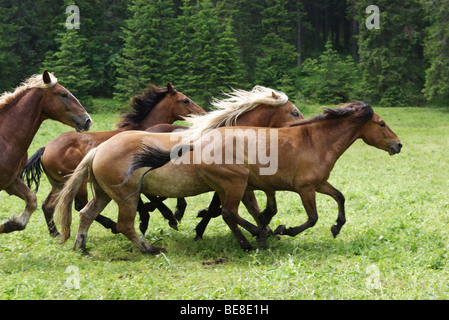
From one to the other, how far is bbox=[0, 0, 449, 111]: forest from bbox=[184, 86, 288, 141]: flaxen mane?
74.4 ft

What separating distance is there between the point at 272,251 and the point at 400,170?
27.4 feet

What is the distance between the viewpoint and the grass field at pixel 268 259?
4971 millimetres

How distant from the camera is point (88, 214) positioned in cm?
702

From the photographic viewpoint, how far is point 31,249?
282 inches

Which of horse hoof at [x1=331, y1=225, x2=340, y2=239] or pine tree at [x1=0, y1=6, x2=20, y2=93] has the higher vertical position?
pine tree at [x1=0, y1=6, x2=20, y2=93]

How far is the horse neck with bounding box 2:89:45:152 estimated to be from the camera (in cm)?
677

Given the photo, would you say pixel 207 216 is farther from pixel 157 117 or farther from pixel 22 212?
pixel 22 212

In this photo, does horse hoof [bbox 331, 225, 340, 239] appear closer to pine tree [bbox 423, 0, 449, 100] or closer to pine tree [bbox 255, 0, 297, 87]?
pine tree [bbox 423, 0, 449, 100]

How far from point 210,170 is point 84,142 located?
2.46 metres

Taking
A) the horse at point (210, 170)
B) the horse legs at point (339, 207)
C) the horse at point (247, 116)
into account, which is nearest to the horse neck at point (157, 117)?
the horse at point (247, 116)

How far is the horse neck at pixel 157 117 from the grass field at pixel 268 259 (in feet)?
5.34
